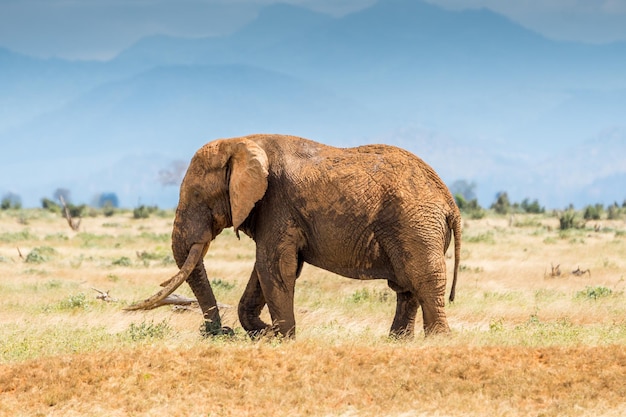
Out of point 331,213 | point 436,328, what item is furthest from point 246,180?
point 436,328

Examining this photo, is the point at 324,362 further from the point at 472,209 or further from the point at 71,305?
the point at 472,209

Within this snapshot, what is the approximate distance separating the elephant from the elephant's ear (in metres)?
0.01

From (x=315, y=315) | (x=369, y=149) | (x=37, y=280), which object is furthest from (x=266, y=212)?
(x=37, y=280)

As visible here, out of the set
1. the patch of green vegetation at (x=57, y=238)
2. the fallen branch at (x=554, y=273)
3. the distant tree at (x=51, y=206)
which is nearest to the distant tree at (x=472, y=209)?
the patch of green vegetation at (x=57, y=238)

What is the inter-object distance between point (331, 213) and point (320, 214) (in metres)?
0.16

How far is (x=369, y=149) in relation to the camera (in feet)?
42.9

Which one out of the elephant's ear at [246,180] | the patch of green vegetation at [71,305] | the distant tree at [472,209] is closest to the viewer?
the elephant's ear at [246,180]

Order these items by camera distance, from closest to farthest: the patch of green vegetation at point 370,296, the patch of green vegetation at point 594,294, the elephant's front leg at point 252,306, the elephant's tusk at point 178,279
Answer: the elephant's tusk at point 178,279 < the elephant's front leg at point 252,306 < the patch of green vegetation at point 370,296 < the patch of green vegetation at point 594,294

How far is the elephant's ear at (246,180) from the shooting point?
1238 cm

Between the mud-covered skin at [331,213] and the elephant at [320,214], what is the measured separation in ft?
0.05

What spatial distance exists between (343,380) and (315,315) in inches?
242

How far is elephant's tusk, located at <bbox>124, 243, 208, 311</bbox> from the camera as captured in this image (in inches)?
500

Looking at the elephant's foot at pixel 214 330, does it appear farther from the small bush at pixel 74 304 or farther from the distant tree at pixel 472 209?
the distant tree at pixel 472 209

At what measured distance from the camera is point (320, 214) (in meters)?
12.5
